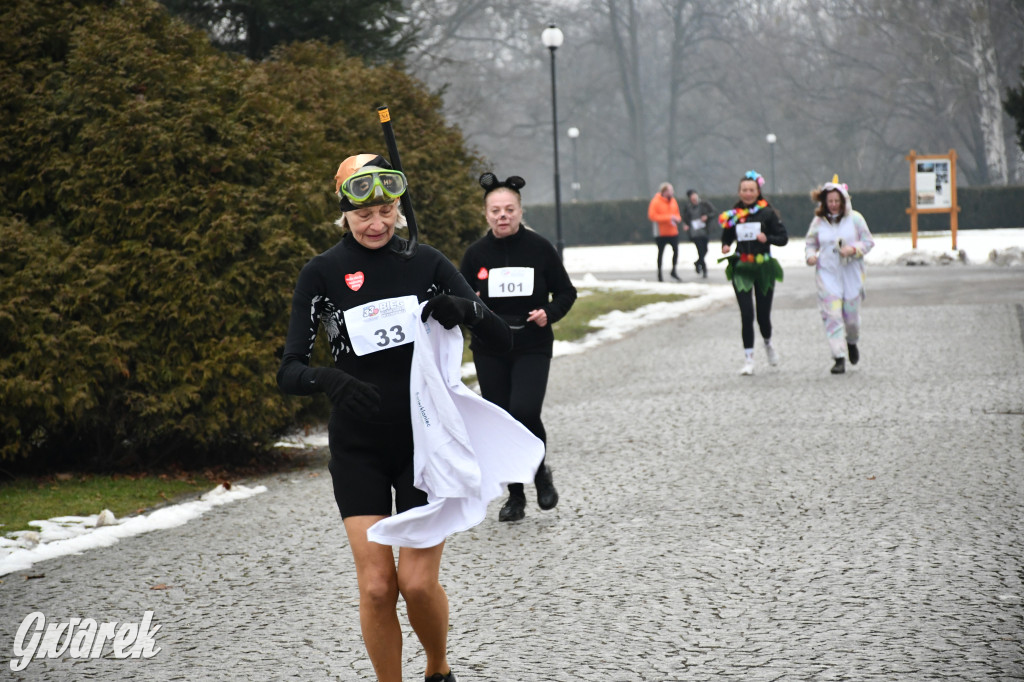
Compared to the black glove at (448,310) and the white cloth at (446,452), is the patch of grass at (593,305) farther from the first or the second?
the black glove at (448,310)

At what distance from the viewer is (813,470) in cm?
776

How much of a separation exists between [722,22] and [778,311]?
2070 inches

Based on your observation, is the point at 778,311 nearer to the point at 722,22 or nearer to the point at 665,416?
the point at 665,416

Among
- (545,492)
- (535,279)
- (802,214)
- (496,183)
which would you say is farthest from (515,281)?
(802,214)

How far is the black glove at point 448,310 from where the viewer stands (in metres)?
3.94

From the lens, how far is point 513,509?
690 centimetres

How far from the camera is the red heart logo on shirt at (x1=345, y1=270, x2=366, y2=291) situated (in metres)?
4.03

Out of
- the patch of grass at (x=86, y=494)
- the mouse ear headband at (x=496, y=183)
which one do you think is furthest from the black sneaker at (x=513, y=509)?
the patch of grass at (x=86, y=494)

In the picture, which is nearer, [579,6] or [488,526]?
[488,526]

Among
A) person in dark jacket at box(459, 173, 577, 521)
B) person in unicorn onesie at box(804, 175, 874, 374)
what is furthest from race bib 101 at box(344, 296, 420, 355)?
person in unicorn onesie at box(804, 175, 874, 374)

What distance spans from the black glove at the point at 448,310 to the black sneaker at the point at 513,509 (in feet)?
9.97

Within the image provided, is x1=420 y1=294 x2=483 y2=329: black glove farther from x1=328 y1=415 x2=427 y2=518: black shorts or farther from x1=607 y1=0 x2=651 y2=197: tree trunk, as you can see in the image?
x1=607 y1=0 x2=651 y2=197: tree trunk

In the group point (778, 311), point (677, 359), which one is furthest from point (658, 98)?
point (677, 359)

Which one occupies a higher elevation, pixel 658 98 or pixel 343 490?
pixel 658 98
